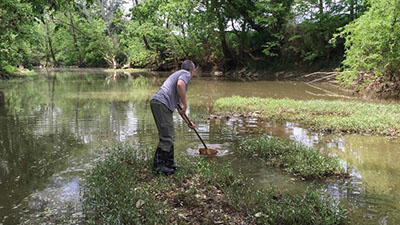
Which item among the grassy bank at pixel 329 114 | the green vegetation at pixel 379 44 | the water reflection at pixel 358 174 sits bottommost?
the water reflection at pixel 358 174

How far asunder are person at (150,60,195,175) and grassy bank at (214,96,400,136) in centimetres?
453

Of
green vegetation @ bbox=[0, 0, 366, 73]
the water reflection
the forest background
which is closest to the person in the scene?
the water reflection

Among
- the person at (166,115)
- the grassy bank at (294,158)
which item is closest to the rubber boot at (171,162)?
the person at (166,115)

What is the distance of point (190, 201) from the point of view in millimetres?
3973

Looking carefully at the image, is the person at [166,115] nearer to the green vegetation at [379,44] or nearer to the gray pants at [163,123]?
the gray pants at [163,123]

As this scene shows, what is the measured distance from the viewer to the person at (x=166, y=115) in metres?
4.95

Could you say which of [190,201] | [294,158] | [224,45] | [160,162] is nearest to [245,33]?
[224,45]

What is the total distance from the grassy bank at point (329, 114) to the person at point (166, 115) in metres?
4.53

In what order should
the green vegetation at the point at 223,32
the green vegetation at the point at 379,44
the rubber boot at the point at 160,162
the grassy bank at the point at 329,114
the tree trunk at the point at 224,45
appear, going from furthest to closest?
the tree trunk at the point at 224,45 < the green vegetation at the point at 223,32 < the green vegetation at the point at 379,44 < the grassy bank at the point at 329,114 < the rubber boot at the point at 160,162

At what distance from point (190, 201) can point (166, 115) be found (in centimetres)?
149

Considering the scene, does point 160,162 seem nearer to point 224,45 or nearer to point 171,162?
point 171,162

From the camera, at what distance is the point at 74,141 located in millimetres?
7141

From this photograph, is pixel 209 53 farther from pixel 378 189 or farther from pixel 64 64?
pixel 64 64

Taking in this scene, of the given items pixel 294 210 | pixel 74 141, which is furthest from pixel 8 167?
pixel 294 210
